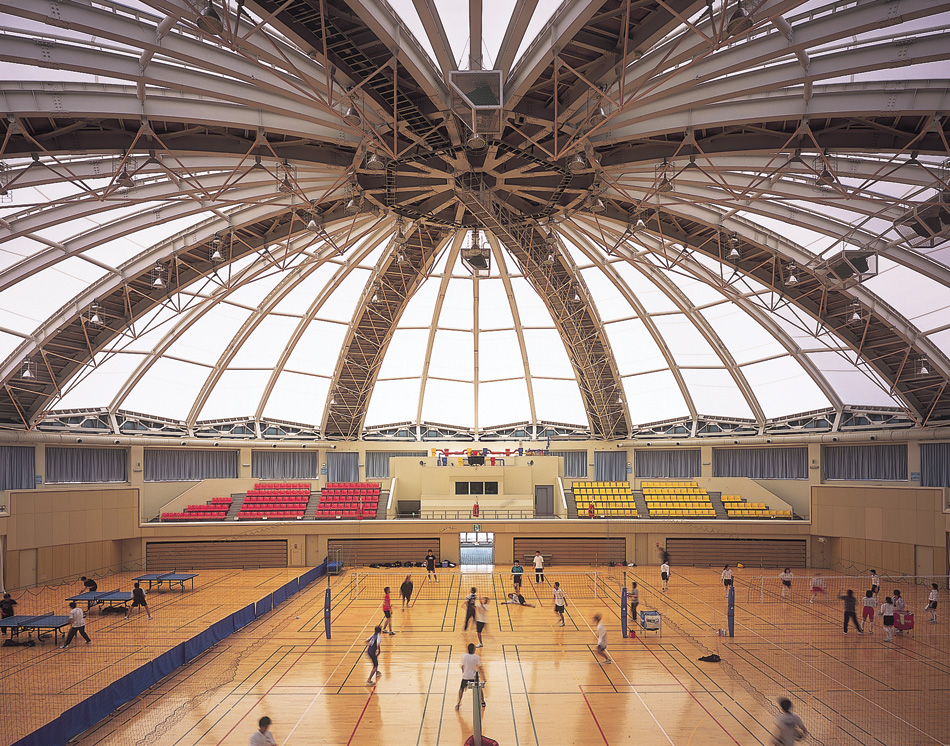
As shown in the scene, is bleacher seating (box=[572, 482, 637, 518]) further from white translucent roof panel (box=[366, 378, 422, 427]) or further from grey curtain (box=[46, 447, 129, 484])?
grey curtain (box=[46, 447, 129, 484])

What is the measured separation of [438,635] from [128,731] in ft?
35.1

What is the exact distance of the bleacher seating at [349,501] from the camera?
40.6 m

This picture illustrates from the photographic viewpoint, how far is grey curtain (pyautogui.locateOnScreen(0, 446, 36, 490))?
106 ft

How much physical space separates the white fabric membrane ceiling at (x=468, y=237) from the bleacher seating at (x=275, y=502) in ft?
15.5

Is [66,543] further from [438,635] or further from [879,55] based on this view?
[879,55]

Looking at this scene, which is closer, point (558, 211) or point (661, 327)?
point (558, 211)

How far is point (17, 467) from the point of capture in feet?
109

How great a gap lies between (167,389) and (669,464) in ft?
102

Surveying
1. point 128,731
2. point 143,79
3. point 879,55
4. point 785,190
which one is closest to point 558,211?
point 785,190

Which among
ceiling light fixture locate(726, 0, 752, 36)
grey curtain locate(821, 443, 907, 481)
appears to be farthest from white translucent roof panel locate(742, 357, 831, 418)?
ceiling light fixture locate(726, 0, 752, 36)

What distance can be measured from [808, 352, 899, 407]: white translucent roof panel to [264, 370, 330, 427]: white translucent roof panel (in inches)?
1061

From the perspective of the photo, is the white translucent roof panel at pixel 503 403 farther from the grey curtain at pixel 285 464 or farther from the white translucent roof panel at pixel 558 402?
the grey curtain at pixel 285 464

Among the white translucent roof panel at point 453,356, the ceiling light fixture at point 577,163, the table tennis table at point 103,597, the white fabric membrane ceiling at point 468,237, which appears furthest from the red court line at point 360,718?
the white translucent roof panel at point 453,356

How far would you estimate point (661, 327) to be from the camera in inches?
1362
